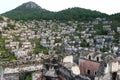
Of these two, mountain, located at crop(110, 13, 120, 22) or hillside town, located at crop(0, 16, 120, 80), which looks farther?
mountain, located at crop(110, 13, 120, 22)

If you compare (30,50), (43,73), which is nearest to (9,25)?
(30,50)

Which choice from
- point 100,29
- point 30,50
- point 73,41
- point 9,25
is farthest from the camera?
point 100,29

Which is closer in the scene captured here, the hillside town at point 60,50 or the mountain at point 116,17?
the hillside town at point 60,50

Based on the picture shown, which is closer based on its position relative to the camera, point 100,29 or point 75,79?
point 75,79

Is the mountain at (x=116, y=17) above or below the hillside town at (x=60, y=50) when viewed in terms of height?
above

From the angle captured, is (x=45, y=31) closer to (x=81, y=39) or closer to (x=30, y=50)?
(x=81, y=39)

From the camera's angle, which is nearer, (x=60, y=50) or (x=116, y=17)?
(x=60, y=50)

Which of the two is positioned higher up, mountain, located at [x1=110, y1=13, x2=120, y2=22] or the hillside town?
mountain, located at [x1=110, y1=13, x2=120, y2=22]

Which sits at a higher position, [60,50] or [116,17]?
[116,17]
